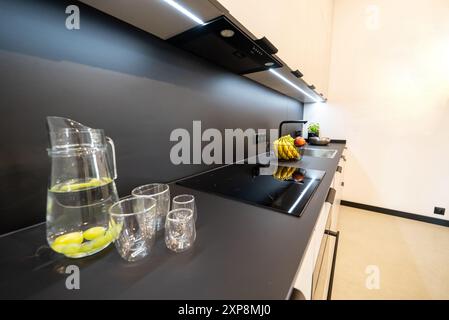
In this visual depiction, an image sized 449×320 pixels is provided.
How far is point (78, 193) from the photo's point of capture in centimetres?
40

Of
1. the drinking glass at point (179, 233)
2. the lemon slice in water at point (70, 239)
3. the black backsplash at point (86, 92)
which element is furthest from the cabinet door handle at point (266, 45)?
Answer: the lemon slice in water at point (70, 239)

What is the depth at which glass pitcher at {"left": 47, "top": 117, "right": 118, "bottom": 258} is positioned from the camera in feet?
1.21

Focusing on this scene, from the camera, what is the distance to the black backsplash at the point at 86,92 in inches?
16.4

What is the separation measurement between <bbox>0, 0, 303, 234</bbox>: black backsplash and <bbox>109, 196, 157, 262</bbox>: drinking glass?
25 centimetres

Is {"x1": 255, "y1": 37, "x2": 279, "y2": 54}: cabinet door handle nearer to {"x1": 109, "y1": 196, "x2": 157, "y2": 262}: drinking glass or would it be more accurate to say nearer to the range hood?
the range hood

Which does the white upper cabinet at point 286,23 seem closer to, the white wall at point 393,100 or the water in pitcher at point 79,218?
the water in pitcher at point 79,218

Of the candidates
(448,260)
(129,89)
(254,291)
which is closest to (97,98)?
(129,89)

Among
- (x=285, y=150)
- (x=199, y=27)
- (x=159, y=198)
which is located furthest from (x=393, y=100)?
(x=159, y=198)

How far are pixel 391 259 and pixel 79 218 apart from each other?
88.1 inches

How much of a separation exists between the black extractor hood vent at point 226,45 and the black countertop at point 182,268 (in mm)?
609

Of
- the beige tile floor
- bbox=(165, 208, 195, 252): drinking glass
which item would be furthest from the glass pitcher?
the beige tile floor

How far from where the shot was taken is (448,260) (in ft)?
5.12

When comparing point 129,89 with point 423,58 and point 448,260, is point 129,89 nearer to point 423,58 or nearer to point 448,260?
point 448,260

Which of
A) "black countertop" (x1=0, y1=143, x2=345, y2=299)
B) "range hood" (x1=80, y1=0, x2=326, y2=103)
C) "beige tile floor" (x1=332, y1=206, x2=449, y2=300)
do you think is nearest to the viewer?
"black countertop" (x1=0, y1=143, x2=345, y2=299)
